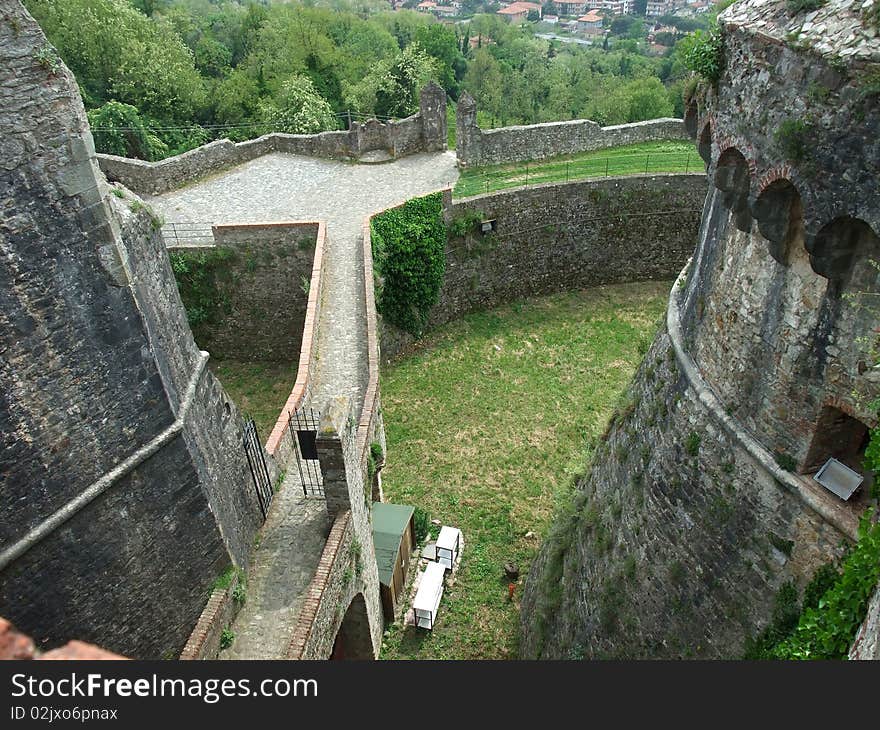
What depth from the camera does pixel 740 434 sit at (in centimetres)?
630

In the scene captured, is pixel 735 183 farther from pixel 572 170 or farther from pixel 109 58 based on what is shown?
pixel 109 58

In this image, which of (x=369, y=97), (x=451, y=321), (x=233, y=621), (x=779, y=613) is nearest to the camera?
(x=779, y=613)

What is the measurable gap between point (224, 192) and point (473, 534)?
41.3ft

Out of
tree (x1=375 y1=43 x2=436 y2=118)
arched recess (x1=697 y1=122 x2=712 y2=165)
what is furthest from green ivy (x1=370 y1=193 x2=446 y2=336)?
tree (x1=375 y1=43 x2=436 y2=118)

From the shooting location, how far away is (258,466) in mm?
10141

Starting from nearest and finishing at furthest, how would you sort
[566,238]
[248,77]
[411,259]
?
1. [411,259]
2. [566,238]
3. [248,77]

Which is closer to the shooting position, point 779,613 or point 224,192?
point 779,613

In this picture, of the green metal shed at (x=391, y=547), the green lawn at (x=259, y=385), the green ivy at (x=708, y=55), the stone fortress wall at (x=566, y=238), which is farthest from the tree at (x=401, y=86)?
the green ivy at (x=708, y=55)

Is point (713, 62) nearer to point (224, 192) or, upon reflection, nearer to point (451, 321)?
point (451, 321)

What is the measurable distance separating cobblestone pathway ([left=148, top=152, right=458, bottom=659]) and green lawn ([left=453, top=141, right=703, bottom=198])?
102 cm

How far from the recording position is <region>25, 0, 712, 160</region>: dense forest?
27.2 metres

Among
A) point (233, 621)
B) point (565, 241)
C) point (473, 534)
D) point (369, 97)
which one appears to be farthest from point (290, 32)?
point (233, 621)

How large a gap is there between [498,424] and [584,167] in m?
10.0

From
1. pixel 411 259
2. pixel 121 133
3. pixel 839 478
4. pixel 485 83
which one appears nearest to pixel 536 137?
pixel 411 259
